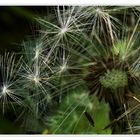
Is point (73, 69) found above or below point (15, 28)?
below

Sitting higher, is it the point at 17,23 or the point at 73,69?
the point at 17,23

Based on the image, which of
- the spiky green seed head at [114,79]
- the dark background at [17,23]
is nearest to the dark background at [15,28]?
the dark background at [17,23]

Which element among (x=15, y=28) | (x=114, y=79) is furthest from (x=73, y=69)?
(x=15, y=28)

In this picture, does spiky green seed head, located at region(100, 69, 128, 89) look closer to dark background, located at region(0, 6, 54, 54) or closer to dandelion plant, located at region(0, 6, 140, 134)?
dandelion plant, located at region(0, 6, 140, 134)

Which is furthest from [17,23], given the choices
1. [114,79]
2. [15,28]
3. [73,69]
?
[114,79]

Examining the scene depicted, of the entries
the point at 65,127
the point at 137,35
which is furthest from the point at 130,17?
the point at 65,127

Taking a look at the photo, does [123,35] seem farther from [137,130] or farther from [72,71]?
[137,130]

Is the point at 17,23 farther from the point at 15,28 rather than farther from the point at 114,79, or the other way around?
the point at 114,79

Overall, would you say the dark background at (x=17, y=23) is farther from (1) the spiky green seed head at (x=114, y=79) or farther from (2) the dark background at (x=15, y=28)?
(1) the spiky green seed head at (x=114, y=79)

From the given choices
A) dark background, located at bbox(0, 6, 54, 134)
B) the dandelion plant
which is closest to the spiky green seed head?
the dandelion plant
